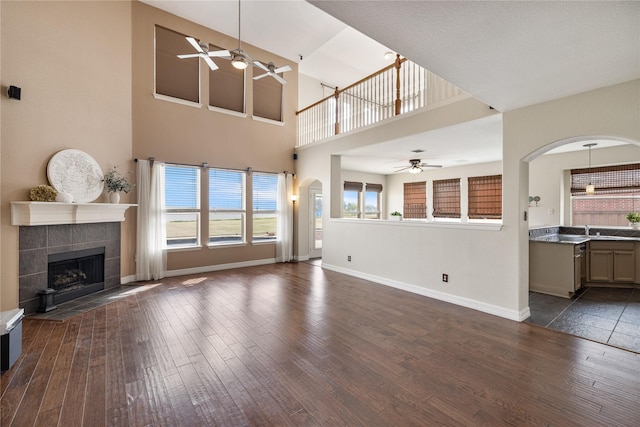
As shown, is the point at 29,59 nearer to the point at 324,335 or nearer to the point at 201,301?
the point at 201,301

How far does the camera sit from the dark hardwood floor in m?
1.90

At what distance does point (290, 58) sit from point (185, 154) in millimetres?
3883

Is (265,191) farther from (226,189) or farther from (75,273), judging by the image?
(75,273)

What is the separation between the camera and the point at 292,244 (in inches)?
298

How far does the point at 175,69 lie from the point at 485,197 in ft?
27.0

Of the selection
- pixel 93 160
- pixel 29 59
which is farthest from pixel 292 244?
pixel 29 59

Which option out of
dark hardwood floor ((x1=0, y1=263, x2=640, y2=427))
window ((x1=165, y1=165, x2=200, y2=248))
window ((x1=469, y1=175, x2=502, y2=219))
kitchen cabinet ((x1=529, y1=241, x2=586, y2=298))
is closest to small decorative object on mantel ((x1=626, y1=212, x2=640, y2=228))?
kitchen cabinet ((x1=529, y1=241, x2=586, y2=298))

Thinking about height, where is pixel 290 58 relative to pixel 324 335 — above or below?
above

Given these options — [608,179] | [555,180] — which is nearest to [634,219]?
[608,179]

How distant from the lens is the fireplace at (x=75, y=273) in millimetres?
4098

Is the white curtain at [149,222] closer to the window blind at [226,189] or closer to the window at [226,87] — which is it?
the window blind at [226,189]

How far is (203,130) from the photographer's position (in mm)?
6105

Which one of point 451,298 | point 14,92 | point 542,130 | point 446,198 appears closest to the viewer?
point 542,130

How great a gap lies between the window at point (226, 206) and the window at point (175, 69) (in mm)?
1721
